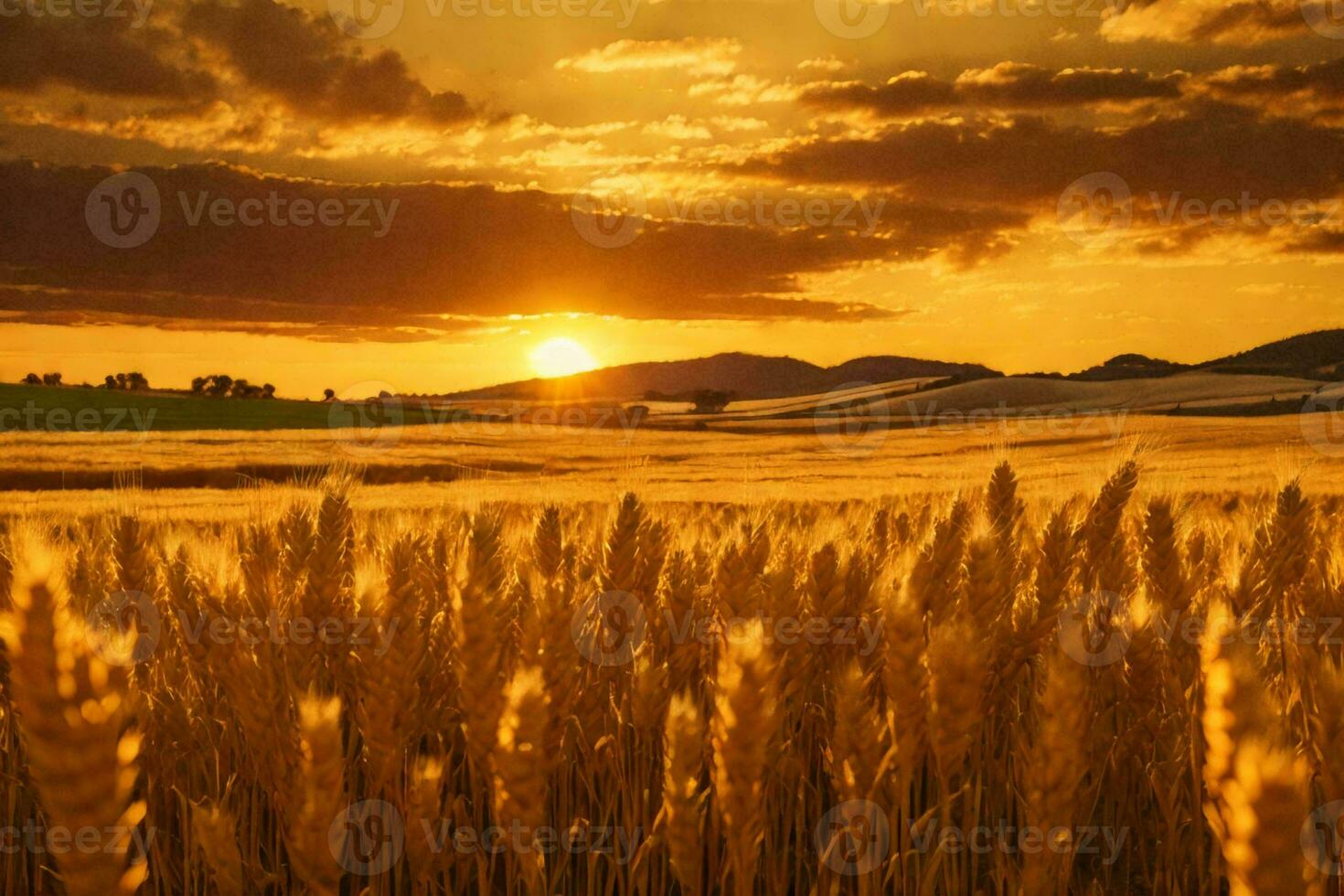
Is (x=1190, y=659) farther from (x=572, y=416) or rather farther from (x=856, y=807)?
(x=572, y=416)

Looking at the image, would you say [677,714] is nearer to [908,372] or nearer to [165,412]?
[165,412]

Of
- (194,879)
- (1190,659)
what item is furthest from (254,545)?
(1190,659)

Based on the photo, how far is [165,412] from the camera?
153 feet

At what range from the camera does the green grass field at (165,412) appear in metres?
41.1

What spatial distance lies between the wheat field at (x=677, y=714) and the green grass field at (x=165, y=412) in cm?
3747

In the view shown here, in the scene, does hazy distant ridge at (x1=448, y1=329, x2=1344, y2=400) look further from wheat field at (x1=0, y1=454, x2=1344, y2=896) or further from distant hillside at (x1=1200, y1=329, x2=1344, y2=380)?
wheat field at (x1=0, y1=454, x2=1344, y2=896)

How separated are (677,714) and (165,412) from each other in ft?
167

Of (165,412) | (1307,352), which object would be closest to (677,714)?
(165,412)

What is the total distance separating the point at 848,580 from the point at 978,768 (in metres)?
1.00

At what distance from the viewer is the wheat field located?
132 centimetres

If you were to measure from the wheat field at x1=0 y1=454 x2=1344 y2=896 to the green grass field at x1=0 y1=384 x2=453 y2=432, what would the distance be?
1475 inches

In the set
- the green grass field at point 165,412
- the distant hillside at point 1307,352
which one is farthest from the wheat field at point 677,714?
the distant hillside at point 1307,352

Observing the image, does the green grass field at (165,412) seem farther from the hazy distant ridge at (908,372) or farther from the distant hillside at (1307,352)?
the distant hillside at (1307,352)

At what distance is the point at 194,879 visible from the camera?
2.11 m
